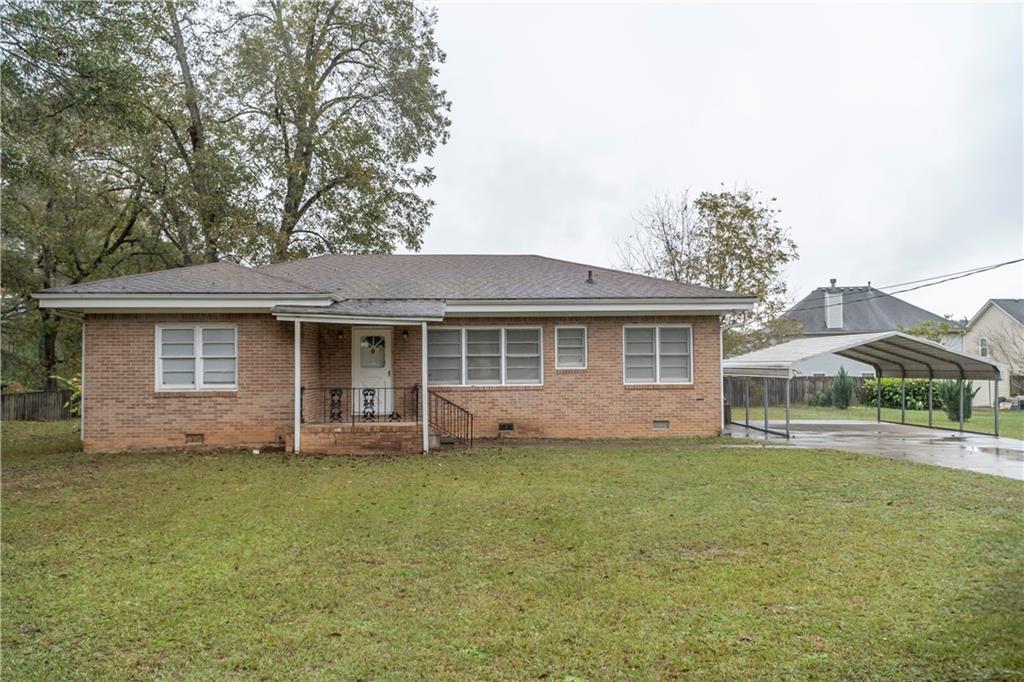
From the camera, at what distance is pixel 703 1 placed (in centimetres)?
1393

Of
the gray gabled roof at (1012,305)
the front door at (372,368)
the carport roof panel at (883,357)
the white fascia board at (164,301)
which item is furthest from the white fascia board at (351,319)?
the gray gabled roof at (1012,305)

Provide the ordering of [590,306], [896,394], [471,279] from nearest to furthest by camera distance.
→ [590,306], [471,279], [896,394]

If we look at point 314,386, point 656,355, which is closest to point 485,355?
point 314,386

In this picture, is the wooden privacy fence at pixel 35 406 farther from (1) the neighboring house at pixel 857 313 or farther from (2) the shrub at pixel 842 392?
(1) the neighboring house at pixel 857 313

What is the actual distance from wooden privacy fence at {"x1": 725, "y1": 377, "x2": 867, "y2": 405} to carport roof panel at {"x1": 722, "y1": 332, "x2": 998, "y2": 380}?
843cm

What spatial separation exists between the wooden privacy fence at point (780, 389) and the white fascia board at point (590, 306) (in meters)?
12.9

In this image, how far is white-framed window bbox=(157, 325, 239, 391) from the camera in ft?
42.4

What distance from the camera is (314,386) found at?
45.9 ft

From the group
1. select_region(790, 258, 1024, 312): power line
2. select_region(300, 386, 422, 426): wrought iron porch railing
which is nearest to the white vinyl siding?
select_region(300, 386, 422, 426): wrought iron porch railing

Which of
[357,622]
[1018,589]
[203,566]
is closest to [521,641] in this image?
[357,622]

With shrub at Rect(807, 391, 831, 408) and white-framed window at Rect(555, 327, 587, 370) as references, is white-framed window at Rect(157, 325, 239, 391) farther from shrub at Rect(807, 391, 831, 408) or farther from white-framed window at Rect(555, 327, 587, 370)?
shrub at Rect(807, 391, 831, 408)

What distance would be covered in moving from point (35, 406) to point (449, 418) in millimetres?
16172

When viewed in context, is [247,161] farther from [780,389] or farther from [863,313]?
[863,313]

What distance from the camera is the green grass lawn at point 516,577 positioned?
384 centimetres
